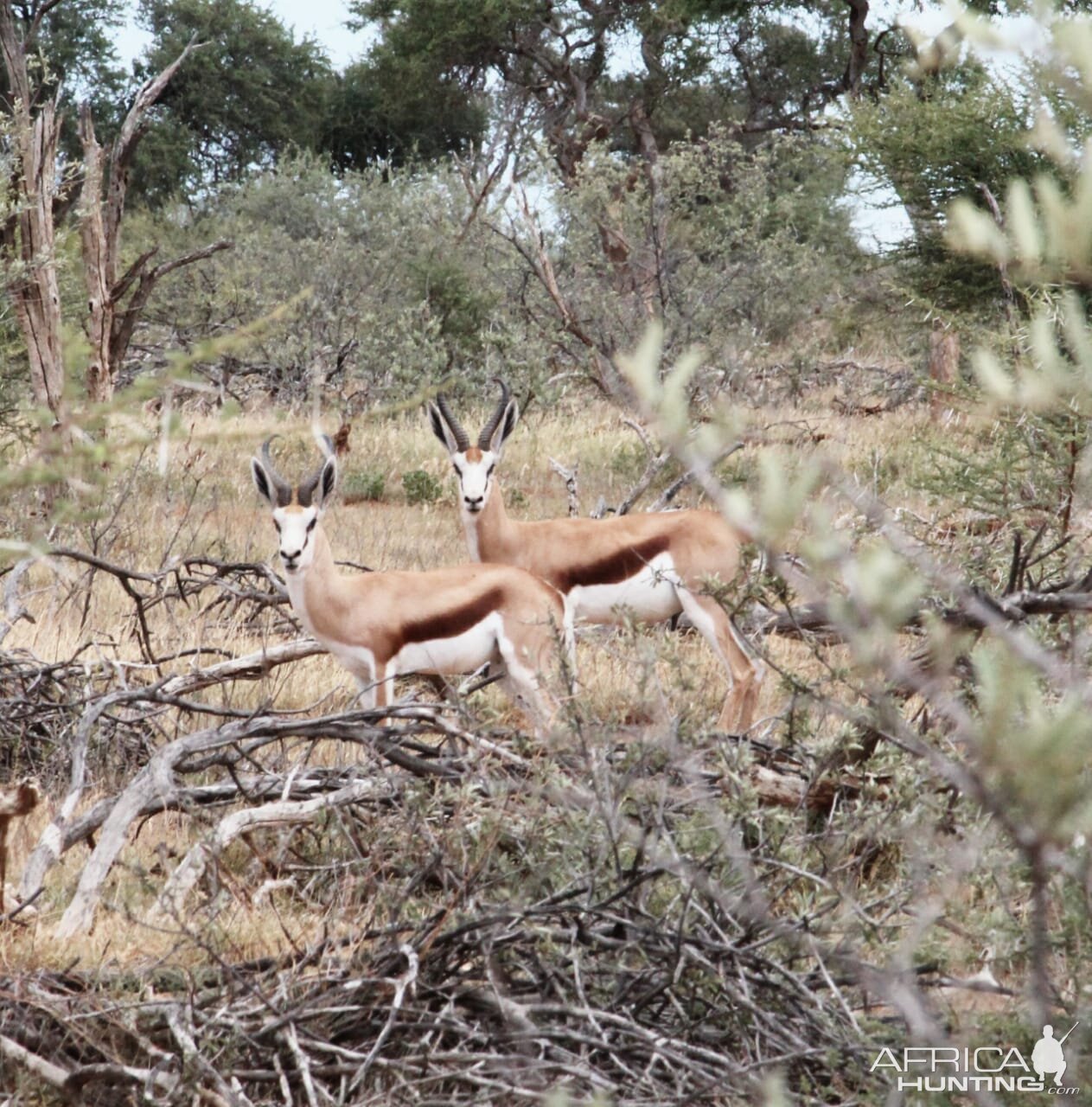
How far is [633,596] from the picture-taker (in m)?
6.44

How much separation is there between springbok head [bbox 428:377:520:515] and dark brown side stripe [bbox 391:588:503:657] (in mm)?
Answer: 1419

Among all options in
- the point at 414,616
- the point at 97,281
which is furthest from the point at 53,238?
the point at 414,616

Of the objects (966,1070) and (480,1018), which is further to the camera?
(480,1018)

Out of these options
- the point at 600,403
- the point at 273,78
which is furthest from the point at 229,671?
the point at 273,78

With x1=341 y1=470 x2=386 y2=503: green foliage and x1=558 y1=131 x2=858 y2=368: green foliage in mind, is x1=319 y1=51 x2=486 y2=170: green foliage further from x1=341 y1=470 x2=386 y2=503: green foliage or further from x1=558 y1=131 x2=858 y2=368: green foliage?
x1=341 y1=470 x2=386 y2=503: green foliage

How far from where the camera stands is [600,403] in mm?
14344

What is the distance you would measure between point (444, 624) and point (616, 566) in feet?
4.03

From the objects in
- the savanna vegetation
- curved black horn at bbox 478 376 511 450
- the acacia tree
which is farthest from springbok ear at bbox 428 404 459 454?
the acacia tree

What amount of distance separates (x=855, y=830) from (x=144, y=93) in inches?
270

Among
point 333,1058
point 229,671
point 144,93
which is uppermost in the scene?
point 144,93

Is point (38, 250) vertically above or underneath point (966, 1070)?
above

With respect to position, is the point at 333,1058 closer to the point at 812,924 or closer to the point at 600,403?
the point at 812,924

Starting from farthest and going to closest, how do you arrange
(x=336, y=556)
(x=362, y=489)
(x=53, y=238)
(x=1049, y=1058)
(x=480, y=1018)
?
(x=362, y=489), (x=336, y=556), (x=53, y=238), (x=480, y=1018), (x=1049, y=1058)

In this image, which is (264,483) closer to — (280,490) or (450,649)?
(280,490)
